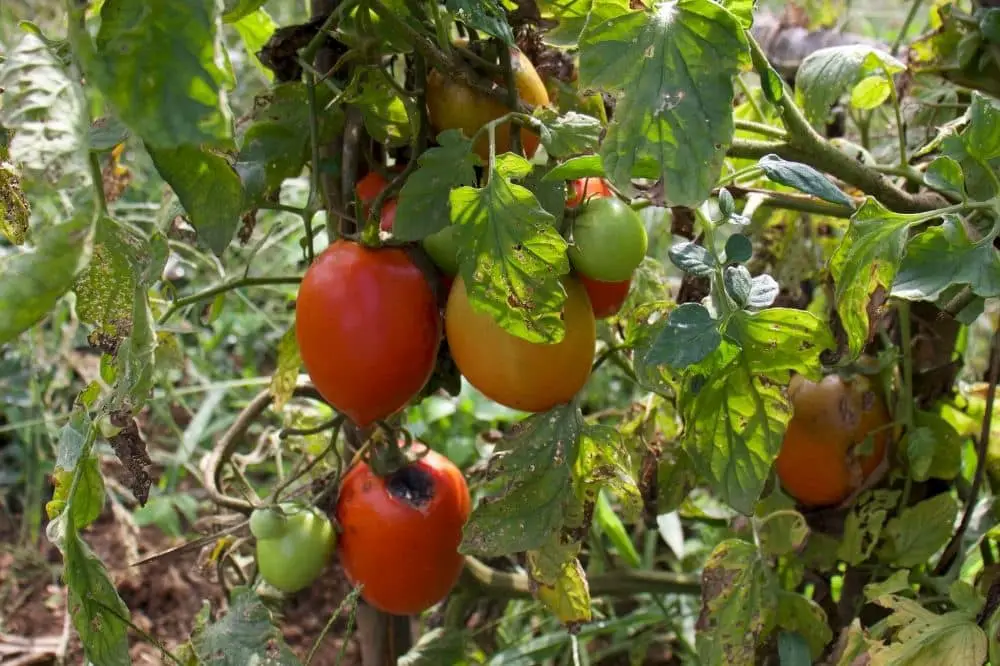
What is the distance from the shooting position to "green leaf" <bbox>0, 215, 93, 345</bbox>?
1.61ft

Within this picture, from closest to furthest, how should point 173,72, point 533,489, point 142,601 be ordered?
point 173,72
point 533,489
point 142,601

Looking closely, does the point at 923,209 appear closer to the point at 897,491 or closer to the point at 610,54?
the point at 897,491

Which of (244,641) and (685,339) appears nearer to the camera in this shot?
(685,339)

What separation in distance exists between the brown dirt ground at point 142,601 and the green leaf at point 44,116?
3.28 feet

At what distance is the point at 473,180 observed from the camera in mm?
716

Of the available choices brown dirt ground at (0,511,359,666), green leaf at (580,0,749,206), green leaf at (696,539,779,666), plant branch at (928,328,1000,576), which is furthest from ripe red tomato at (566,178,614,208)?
brown dirt ground at (0,511,359,666)

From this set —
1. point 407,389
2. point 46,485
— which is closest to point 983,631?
point 407,389

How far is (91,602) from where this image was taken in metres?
0.73

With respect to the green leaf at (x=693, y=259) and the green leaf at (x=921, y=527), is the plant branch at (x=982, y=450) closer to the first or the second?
the green leaf at (x=921, y=527)

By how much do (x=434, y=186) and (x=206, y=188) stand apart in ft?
0.52

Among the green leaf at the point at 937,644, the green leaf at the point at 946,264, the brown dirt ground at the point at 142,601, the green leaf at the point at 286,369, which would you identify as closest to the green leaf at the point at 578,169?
the green leaf at the point at 946,264

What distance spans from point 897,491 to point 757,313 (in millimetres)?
417

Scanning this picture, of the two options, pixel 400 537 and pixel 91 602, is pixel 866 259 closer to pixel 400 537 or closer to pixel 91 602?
pixel 400 537

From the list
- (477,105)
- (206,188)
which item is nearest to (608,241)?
(477,105)
